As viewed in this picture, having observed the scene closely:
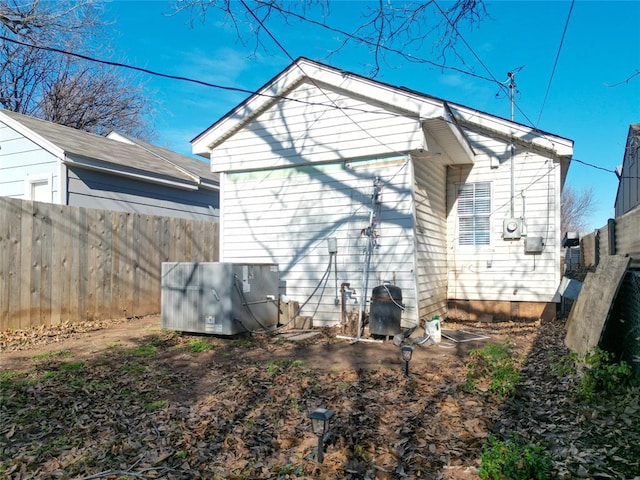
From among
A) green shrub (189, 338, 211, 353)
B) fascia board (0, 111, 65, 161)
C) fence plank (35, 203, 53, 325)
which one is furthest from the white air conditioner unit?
fascia board (0, 111, 65, 161)

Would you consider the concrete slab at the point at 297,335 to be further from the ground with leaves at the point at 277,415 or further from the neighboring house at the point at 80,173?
the neighboring house at the point at 80,173

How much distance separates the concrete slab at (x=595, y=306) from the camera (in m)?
4.31

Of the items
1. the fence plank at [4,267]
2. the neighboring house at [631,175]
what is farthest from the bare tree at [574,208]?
the fence plank at [4,267]

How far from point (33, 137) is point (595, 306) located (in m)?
10.3

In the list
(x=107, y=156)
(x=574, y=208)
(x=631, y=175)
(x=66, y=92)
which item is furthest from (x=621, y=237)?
(x=574, y=208)

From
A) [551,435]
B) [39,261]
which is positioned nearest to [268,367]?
[551,435]

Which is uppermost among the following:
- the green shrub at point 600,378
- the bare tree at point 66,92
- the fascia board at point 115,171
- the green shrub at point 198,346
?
the bare tree at point 66,92

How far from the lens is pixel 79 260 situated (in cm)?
743

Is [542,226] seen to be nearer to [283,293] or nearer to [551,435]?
[283,293]

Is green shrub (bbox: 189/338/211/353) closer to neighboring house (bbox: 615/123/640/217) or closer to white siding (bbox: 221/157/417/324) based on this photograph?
white siding (bbox: 221/157/417/324)

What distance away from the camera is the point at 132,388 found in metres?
4.50

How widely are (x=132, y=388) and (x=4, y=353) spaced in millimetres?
2327

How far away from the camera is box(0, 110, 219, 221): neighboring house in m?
9.22

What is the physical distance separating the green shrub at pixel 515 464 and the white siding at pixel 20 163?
9.21 metres
